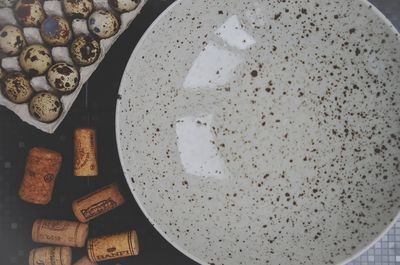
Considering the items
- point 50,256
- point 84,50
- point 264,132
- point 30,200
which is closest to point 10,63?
point 84,50

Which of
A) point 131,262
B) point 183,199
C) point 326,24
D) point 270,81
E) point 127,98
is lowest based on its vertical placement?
point 131,262

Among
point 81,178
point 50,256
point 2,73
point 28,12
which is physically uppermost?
point 28,12

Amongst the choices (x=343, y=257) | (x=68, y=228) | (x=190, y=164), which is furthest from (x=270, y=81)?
(x=68, y=228)

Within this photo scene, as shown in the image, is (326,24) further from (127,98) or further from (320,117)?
(127,98)

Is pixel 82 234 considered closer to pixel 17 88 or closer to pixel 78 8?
pixel 17 88

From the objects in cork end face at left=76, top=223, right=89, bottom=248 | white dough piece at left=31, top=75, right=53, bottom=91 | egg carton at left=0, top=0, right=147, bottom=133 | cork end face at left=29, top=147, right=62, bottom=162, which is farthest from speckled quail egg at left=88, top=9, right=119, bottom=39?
cork end face at left=76, top=223, right=89, bottom=248

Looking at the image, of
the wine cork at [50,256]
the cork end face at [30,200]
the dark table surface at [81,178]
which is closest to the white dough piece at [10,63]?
the dark table surface at [81,178]

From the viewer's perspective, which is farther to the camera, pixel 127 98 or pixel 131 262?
pixel 131 262
